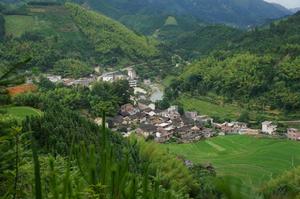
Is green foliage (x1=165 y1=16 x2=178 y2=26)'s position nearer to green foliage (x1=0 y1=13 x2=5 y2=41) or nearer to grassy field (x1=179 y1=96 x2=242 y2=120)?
green foliage (x1=0 y1=13 x2=5 y2=41)

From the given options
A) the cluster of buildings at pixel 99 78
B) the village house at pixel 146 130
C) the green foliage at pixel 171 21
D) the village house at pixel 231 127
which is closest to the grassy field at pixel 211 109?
the village house at pixel 231 127

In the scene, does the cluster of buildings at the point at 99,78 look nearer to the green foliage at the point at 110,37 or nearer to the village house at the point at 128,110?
the green foliage at the point at 110,37

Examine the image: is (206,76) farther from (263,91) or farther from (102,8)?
(102,8)

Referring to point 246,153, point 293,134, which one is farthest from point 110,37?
point 246,153

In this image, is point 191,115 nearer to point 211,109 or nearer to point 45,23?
point 211,109

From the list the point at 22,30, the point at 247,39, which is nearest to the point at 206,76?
the point at 247,39

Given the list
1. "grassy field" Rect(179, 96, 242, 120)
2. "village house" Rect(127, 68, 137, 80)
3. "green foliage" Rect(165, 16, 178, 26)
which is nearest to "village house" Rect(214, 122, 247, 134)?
"grassy field" Rect(179, 96, 242, 120)

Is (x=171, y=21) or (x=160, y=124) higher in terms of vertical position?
(x=171, y=21)
